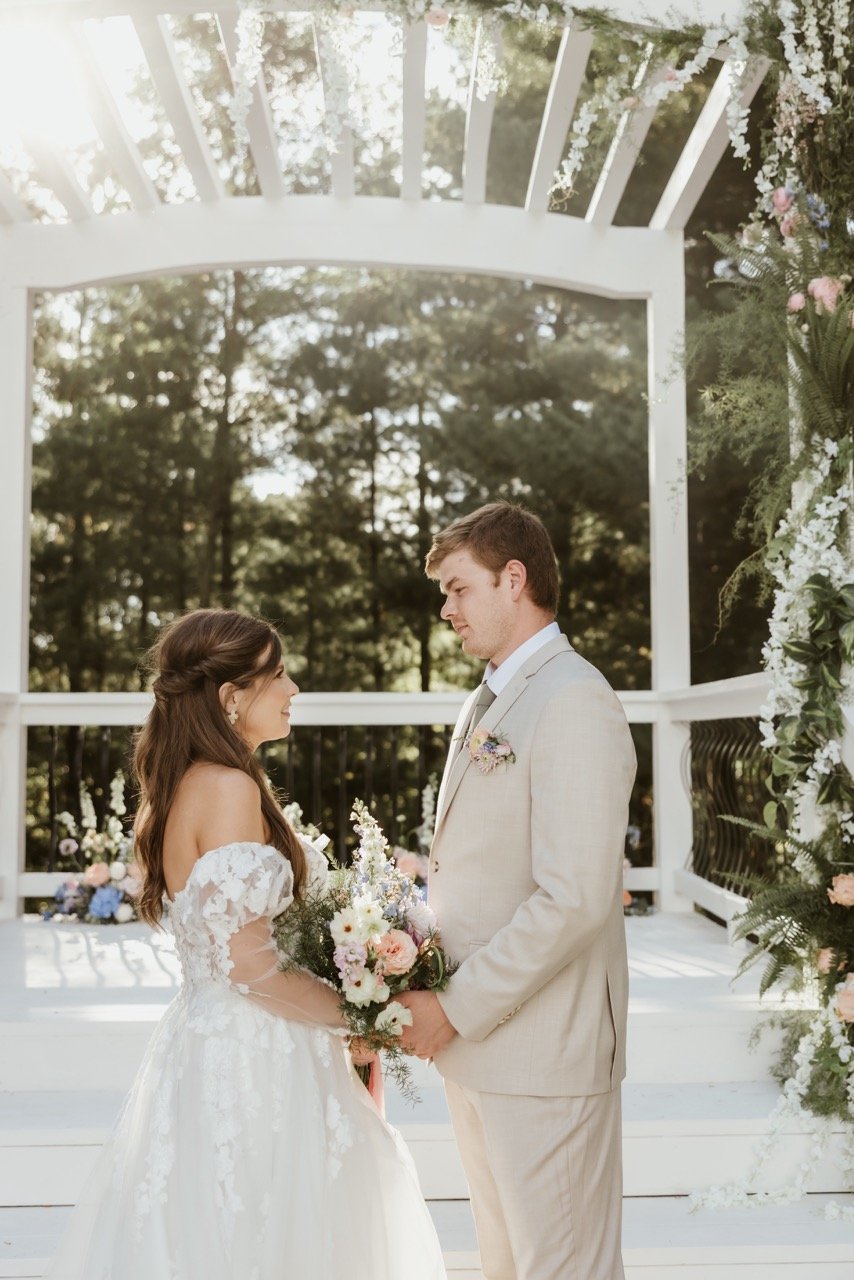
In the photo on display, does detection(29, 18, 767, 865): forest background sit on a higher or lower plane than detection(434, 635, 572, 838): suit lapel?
higher

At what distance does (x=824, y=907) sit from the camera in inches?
131

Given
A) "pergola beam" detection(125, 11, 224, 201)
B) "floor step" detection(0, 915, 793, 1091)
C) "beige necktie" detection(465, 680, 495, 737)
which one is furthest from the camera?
"pergola beam" detection(125, 11, 224, 201)

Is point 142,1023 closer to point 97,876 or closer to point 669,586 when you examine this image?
point 97,876

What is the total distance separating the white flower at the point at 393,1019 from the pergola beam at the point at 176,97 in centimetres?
338

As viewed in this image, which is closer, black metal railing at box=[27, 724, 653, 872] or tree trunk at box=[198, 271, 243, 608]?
black metal railing at box=[27, 724, 653, 872]

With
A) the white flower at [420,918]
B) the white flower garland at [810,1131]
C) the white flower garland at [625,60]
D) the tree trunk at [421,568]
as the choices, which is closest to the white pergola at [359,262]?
the white flower garland at [625,60]

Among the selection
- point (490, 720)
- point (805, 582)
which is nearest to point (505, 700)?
point (490, 720)

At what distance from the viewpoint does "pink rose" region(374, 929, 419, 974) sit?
7.46ft

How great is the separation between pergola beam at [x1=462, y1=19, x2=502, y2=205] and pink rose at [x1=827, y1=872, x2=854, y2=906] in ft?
9.01

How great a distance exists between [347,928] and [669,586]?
159 inches

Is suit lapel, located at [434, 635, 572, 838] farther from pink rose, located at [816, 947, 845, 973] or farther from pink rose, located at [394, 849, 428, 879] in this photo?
pink rose, located at [394, 849, 428, 879]

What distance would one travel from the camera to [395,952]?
7.47 feet

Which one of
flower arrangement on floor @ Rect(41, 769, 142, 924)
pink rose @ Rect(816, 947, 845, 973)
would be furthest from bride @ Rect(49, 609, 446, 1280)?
flower arrangement on floor @ Rect(41, 769, 142, 924)

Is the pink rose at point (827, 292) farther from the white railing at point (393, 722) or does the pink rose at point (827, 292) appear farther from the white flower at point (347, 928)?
the white railing at point (393, 722)
